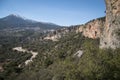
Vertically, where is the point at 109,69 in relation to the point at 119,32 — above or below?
below

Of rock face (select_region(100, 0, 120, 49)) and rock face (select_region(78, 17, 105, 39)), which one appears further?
rock face (select_region(78, 17, 105, 39))

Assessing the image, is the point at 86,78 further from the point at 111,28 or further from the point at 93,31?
the point at 93,31

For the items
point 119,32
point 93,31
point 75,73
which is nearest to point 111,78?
point 75,73

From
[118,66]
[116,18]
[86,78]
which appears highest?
[116,18]

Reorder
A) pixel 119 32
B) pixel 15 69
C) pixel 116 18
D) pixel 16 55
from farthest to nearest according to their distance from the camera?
pixel 16 55 < pixel 15 69 < pixel 116 18 < pixel 119 32

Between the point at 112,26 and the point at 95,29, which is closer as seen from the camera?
the point at 112,26

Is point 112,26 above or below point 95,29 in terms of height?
above

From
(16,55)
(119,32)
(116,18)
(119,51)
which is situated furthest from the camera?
(16,55)

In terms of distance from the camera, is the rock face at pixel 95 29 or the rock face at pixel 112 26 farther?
the rock face at pixel 95 29
